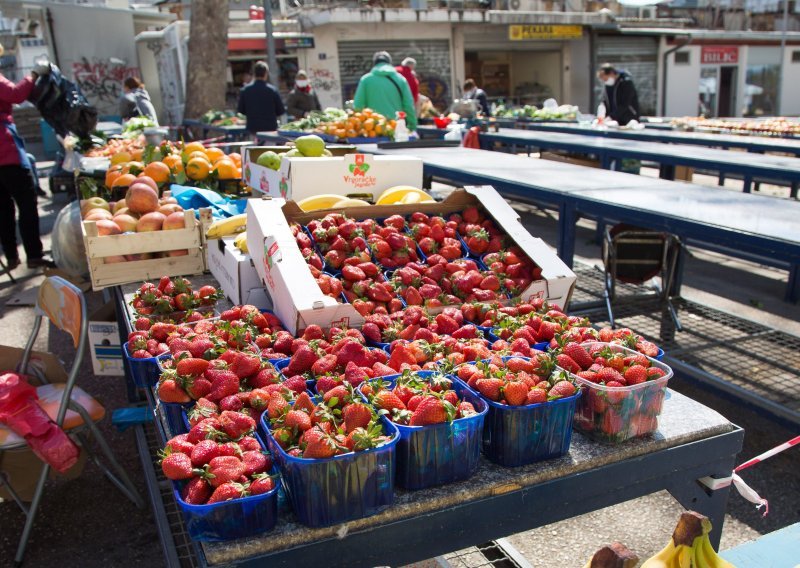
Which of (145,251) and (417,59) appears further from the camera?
(417,59)

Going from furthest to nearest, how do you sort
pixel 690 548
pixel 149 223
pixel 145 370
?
pixel 149 223 < pixel 145 370 < pixel 690 548

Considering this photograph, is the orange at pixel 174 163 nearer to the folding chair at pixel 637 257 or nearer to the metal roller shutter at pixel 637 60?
the folding chair at pixel 637 257

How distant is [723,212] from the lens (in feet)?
11.9

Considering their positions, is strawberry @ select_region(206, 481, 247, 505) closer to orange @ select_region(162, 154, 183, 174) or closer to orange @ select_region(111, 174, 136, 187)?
orange @ select_region(111, 174, 136, 187)

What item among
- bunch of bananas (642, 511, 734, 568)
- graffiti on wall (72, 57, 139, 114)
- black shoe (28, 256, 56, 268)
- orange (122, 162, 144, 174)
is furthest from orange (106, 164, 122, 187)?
graffiti on wall (72, 57, 139, 114)

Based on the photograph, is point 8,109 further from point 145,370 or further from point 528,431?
point 528,431

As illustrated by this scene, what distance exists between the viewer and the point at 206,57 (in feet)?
50.8

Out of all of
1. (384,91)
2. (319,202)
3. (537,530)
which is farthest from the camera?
(384,91)

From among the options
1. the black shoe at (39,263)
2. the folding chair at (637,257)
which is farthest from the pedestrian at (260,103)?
the folding chair at (637,257)

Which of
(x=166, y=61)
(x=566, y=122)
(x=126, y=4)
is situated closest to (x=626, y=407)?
(x=566, y=122)

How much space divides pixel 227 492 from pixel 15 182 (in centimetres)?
652

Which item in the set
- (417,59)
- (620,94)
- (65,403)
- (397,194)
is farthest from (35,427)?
(417,59)

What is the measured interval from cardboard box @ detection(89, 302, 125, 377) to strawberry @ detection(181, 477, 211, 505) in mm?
2609

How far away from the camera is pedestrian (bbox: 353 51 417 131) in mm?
8992
